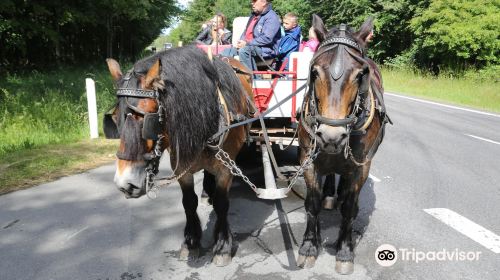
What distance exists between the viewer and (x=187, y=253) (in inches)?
150

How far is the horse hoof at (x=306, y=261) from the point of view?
145 inches

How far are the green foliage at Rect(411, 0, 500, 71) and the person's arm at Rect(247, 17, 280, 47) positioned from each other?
17.3m

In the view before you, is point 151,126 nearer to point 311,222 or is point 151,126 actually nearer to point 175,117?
point 175,117

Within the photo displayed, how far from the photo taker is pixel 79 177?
20.2 feet

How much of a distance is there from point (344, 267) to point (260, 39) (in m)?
3.15

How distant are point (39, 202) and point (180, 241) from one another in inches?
85.0

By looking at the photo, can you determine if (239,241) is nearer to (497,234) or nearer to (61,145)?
(497,234)

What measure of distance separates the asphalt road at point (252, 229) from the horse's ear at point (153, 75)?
175 cm

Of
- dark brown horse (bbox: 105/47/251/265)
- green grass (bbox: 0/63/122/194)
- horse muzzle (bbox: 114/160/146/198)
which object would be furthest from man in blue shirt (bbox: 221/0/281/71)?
green grass (bbox: 0/63/122/194)

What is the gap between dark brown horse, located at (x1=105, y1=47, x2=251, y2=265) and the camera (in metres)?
2.62

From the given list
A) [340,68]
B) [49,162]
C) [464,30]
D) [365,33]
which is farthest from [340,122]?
[464,30]

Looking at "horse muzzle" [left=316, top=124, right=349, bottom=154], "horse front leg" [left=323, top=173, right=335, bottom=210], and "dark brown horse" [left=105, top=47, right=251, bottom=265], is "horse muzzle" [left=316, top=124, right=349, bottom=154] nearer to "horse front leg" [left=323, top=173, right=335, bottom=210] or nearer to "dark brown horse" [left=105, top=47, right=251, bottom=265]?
"dark brown horse" [left=105, top=47, right=251, bottom=265]

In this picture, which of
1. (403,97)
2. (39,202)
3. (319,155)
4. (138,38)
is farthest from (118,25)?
(319,155)

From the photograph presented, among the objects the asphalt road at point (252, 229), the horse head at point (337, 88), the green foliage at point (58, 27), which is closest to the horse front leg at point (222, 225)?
the asphalt road at point (252, 229)
